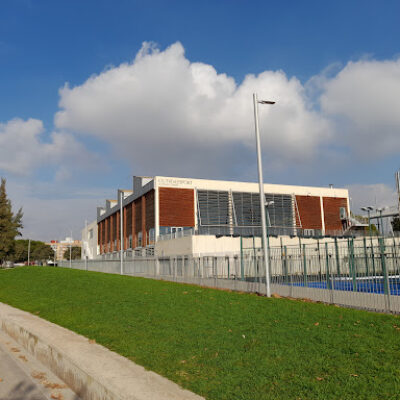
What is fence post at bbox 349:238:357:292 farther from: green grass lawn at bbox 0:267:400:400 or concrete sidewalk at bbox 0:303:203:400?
concrete sidewalk at bbox 0:303:203:400

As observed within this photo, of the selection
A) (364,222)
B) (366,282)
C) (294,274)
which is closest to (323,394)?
(366,282)

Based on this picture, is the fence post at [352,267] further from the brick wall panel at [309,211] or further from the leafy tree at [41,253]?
the leafy tree at [41,253]

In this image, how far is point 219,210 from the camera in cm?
5288

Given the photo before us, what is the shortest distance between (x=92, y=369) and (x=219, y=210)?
4624 centimetres

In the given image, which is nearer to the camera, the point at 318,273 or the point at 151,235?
the point at 318,273

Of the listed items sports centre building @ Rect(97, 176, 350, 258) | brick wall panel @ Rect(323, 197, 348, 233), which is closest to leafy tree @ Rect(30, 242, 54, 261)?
sports centre building @ Rect(97, 176, 350, 258)

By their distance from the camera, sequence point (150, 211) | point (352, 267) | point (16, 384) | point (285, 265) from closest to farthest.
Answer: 1. point (16, 384)
2. point (352, 267)
3. point (285, 265)
4. point (150, 211)

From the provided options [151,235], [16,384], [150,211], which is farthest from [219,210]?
[16,384]

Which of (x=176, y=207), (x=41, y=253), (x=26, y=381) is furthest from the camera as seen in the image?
(x=41, y=253)

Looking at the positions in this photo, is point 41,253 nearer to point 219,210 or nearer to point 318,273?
point 219,210

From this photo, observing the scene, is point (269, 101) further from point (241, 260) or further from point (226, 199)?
point (226, 199)

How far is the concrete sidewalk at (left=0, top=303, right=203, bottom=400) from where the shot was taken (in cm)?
574

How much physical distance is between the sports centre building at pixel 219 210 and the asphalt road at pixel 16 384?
35376mm

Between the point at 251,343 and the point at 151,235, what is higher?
the point at 151,235
